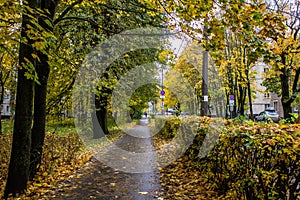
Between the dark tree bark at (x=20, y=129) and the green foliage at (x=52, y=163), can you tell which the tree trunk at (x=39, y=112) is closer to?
the green foliage at (x=52, y=163)

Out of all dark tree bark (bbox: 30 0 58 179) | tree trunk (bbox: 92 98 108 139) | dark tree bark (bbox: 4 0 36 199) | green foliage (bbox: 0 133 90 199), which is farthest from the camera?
tree trunk (bbox: 92 98 108 139)

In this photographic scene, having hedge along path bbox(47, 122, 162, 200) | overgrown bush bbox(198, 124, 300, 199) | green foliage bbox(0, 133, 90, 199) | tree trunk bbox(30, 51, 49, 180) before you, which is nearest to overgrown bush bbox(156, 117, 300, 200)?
overgrown bush bbox(198, 124, 300, 199)

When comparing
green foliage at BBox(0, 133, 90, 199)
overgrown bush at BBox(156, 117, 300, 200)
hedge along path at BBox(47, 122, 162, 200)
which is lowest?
hedge along path at BBox(47, 122, 162, 200)

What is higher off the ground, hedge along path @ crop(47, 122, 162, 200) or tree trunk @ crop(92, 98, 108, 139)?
tree trunk @ crop(92, 98, 108, 139)

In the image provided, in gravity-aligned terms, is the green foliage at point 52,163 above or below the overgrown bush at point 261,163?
below

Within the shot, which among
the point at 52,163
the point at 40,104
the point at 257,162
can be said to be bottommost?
the point at 52,163

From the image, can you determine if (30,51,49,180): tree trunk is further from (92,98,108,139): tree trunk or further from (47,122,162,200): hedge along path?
(92,98,108,139): tree trunk

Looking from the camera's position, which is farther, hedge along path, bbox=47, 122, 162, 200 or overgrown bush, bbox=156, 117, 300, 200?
hedge along path, bbox=47, 122, 162, 200

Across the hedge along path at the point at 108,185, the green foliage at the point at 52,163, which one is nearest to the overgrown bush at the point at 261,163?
the hedge along path at the point at 108,185

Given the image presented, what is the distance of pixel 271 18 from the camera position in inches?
154

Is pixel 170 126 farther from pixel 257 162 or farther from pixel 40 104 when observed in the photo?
pixel 257 162

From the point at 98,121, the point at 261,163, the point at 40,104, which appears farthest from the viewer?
the point at 98,121

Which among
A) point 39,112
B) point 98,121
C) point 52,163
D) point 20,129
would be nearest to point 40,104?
point 39,112

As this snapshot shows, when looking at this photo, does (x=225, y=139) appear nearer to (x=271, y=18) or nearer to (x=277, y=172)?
(x=277, y=172)
